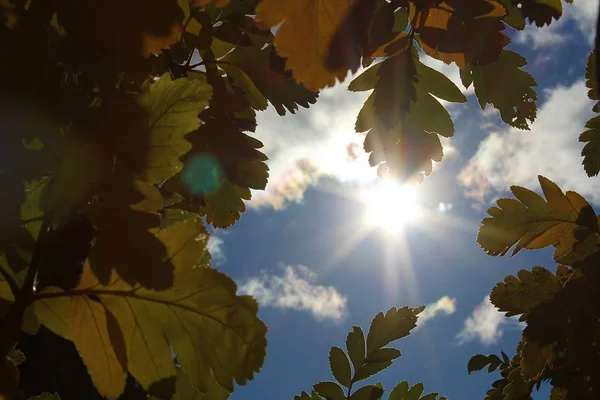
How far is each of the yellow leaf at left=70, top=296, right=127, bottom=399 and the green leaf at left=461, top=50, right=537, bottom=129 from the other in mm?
1516

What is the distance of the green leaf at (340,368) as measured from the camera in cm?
204

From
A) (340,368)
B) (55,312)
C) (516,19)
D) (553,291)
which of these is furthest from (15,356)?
(553,291)

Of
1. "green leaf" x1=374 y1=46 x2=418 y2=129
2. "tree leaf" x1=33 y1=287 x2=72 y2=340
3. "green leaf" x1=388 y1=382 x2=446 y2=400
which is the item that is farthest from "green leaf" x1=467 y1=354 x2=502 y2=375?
"tree leaf" x1=33 y1=287 x2=72 y2=340

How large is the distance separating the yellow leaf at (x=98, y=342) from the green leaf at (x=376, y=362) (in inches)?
52.4

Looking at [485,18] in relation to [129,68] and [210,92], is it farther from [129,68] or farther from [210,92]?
[129,68]

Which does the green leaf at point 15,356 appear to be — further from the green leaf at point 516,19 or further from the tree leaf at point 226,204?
the green leaf at point 516,19

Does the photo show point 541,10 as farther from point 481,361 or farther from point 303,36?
point 481,361

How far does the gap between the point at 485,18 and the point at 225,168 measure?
0.87 metres

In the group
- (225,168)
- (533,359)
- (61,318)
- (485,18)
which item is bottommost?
(61,318)

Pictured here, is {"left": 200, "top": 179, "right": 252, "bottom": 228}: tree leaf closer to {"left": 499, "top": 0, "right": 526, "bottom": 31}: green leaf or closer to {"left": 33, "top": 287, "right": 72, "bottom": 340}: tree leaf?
{"left": 33, "top": 287, "right": 72, "bottom": 340}: tree leaf

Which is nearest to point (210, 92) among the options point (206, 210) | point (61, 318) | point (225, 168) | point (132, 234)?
point (132, 234)

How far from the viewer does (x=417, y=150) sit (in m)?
1.82

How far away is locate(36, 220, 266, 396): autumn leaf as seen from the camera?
0.92 m

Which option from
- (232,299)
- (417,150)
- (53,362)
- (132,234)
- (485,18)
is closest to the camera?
(132,234)
